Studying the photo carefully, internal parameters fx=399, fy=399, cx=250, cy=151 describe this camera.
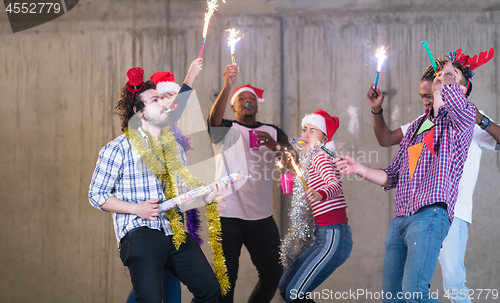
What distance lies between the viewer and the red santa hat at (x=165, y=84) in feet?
9.53

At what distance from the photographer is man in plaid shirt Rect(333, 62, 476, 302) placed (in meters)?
1.89

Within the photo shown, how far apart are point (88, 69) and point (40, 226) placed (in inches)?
63.9

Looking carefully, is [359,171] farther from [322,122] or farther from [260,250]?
[260,250]

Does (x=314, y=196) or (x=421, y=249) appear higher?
(x=314, y=196)

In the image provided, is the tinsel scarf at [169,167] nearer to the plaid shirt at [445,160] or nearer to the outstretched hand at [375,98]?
the plaid shirt at [445,160]

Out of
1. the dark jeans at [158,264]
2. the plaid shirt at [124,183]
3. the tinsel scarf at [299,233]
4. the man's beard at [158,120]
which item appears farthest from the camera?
the tinsel scarf at [299,233]

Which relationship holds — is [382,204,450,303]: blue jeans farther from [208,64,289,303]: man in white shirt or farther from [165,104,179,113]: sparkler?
[165,104,179,113]: sparkler

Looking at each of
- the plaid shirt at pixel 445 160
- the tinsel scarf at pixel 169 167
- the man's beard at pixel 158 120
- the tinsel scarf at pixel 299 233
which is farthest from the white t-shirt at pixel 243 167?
the plaid shirt at pixel 445 160

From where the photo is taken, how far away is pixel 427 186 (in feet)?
6.57

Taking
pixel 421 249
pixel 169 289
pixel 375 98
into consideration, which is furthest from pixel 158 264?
pixel 375 98

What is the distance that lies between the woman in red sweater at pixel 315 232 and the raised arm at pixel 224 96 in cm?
73

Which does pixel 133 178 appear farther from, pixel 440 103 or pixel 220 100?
pixel 440 103

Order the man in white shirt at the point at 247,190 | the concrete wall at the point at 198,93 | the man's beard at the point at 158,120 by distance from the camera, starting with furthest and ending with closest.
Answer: the concrete wall at the point at 198,93
the man in white shirt at the point at 247,190
the man's beard at the point at 158,120

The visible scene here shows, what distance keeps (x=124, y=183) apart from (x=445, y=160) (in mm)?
1662
